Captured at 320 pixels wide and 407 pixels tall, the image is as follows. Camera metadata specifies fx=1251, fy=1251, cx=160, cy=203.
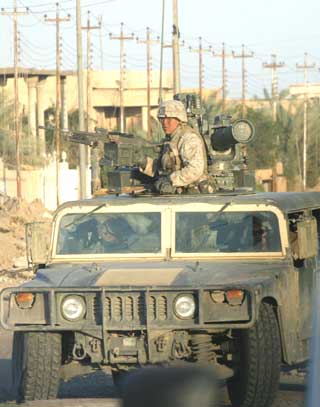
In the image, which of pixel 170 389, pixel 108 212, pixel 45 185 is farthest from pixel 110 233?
pixel 45 185

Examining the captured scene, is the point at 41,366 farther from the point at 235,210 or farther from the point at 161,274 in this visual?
the point at 235,210

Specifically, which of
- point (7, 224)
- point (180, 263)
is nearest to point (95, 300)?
point (180, 263)

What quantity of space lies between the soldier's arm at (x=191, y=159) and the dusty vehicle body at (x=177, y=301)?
0.71m

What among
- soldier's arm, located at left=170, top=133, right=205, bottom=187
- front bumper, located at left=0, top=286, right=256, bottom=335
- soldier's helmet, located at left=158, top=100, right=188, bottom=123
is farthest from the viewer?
soldier's helmet, located at left=158, top=100, right=188, bottom=123

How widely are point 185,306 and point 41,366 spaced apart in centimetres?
111

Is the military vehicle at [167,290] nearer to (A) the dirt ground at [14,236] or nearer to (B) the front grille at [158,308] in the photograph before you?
(B) the front grille at [158,308]

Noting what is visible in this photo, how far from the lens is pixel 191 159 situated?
426 inches

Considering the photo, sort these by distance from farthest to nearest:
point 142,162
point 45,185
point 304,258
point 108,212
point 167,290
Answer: point 45,185, point 142,162, point 108,212, point 304,258, point 167,290

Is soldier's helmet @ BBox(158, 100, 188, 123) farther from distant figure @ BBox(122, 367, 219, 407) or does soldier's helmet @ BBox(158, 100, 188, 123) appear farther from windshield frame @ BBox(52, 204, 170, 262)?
distant figure @ BBox(122, 367, 219, 407)

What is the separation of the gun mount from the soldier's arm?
248 mm

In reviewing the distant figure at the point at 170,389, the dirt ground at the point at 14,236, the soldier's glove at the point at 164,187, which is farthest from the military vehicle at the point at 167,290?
the dirt ground at the point at 14,236

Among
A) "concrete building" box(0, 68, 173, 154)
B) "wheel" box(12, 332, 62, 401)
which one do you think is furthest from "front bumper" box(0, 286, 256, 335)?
"concrete building" box(0, 68, 173, 154)

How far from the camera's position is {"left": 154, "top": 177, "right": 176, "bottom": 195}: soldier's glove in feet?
34.1

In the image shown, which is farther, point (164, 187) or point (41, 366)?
point (164, 187)
